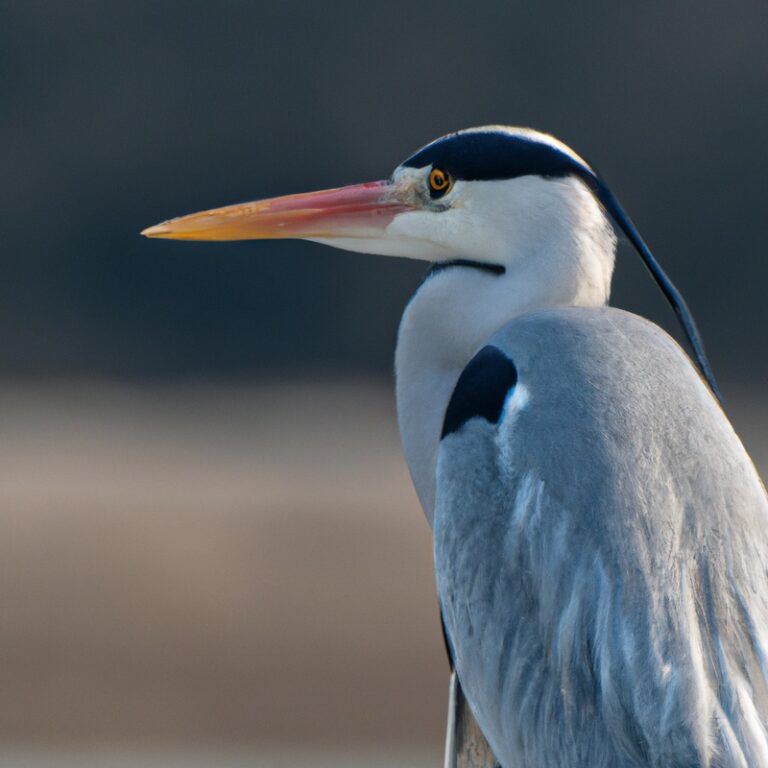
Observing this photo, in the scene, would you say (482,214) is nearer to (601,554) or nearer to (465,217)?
(465,217)

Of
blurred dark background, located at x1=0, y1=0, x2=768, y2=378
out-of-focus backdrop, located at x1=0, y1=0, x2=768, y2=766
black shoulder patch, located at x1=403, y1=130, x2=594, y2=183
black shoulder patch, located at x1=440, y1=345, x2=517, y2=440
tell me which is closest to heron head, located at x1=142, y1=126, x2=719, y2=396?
black shoulder patch, located at x1=403, y1=130, x2=594, y2=183

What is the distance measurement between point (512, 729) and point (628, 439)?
264mm

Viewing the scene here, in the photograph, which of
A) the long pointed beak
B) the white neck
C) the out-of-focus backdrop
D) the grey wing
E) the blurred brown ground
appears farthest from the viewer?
the out-of-focus backdrop

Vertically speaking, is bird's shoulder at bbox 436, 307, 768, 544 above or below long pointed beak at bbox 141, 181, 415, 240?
below

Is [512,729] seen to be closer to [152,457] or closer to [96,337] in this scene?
[152,457]

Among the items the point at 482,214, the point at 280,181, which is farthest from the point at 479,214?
the point at 280,181

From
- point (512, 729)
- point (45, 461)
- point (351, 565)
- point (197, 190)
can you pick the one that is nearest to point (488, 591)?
point (512, 729)

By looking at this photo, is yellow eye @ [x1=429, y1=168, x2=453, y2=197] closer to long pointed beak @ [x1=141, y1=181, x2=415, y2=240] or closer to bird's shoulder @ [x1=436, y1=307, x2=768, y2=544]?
long pointed beak @ [x1=141, y1=181, x2=415, y2=240]

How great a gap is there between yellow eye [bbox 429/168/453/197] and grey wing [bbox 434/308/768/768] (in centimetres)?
19

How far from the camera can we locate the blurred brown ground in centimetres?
438

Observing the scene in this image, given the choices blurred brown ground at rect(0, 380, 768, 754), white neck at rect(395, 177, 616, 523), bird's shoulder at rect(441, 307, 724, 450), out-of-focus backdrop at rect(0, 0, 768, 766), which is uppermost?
out-of-focus backdrop at rect(0, 0, 768, 766)

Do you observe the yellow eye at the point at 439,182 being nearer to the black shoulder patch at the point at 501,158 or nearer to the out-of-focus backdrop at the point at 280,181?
the black shoulder patch at the point at 501,158

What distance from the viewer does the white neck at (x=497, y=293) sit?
140 cm

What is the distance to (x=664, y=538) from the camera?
116cm
